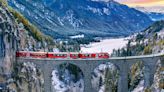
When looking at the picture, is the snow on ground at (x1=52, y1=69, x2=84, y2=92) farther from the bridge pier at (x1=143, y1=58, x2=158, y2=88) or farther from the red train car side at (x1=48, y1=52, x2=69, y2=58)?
the red train car side at (x1=48, y1=52, x2=69, y2=58)

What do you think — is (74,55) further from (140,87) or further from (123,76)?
(140,87)

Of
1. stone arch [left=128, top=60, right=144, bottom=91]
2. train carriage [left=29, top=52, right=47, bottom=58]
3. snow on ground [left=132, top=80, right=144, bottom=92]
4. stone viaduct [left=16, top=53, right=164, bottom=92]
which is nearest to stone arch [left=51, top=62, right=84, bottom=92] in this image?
stone arch [left=128, top=60, right=144, bottom=91]

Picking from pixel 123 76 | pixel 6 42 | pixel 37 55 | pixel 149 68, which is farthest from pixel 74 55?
pixel 149 68

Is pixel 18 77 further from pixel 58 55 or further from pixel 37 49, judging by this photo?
pixel 37 49

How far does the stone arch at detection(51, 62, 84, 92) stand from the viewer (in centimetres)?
18800

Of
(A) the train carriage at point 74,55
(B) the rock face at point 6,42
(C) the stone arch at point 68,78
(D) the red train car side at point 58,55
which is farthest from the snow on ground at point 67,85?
(B) the rock face at point 6,42

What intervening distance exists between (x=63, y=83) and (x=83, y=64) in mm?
66915

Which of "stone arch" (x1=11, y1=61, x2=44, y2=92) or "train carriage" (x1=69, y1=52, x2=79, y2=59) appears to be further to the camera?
"stone arch" (x1=11, y1=61, x2=44, y2=92)

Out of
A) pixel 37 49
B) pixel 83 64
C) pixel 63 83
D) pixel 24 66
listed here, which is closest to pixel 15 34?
pixel 24 66

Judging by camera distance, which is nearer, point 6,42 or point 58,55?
point 6,42

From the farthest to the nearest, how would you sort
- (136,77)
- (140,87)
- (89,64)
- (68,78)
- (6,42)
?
(68,78) → (136,77) → (140,87) → (89,64) → (6,42)

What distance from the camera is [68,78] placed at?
194500mm

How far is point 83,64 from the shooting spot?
126 meters

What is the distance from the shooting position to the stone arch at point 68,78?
188000 mm
